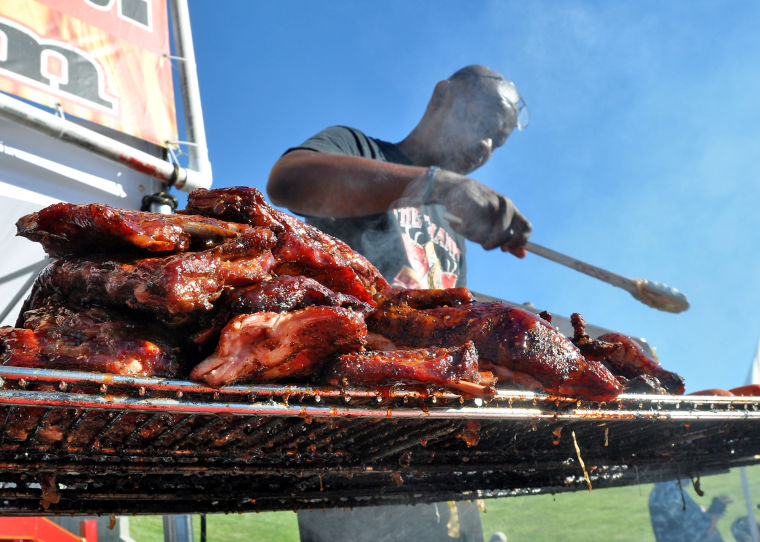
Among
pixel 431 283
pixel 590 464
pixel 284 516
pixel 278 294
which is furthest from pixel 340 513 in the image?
pixel 284 516

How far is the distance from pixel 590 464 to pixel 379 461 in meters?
1.26

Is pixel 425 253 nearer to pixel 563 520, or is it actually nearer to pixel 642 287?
pixel 642 287

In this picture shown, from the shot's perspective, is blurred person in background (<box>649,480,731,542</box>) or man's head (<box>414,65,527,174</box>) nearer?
man's head (<box>414,65,527,174</box>)

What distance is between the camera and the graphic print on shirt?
5520 mm

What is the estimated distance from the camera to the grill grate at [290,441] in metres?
1.48

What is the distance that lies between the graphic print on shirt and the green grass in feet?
9.63

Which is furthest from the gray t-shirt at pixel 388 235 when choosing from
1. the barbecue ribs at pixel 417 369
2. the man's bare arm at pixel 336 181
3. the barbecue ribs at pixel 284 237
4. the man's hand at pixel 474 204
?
the barbecue ribs at pixel 417 369

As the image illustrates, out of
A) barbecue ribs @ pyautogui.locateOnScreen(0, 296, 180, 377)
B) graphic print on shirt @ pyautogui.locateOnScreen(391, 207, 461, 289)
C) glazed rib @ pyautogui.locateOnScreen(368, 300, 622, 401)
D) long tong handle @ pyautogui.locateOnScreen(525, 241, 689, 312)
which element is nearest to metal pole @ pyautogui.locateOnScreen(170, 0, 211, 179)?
graphic print on shirt @ pyautogui.locateOnScreen(391, 207, 461, 289)

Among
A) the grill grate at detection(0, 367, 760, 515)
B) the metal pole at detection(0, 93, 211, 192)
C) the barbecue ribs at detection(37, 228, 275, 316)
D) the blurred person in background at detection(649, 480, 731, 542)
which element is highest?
the metal pole at detection(0, 93, 211, 192)

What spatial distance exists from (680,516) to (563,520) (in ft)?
5.67

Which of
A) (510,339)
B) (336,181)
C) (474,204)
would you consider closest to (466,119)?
(474,204)

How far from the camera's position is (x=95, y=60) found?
412 centimetres

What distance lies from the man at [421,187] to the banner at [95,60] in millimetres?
1202

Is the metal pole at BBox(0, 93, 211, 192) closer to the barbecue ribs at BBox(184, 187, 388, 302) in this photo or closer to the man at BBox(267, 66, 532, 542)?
the man at BBox(267, 66, 532, 542)
